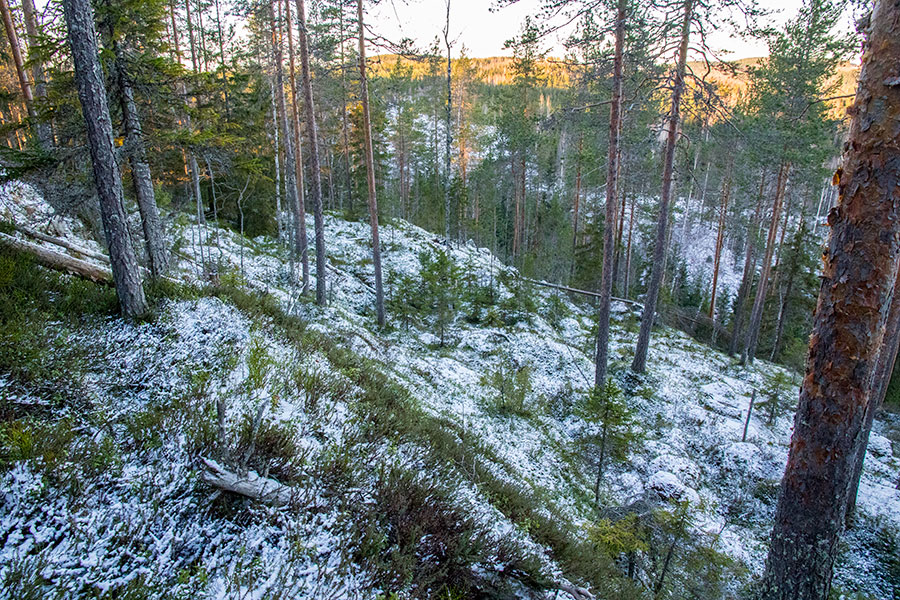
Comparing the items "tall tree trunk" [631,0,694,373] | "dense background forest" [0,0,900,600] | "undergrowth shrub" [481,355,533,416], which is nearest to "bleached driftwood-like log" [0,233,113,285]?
"dense background forest" [0,0,900,600]

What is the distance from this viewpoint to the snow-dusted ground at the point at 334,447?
2.55 m

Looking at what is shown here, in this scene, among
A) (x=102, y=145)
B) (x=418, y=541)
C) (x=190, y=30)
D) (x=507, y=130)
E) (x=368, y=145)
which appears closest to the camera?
(x=418, y=541)

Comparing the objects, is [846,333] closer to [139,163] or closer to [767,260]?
[139,163]

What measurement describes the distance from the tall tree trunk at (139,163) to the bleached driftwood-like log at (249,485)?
5244 mm

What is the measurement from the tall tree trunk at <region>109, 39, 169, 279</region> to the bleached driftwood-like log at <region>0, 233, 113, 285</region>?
748mm

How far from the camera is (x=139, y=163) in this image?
750 centimetres

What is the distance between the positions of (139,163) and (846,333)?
419 inches

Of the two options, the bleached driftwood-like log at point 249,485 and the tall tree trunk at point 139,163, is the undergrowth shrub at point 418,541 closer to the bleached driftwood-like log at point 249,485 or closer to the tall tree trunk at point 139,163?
the bleached driftwood-like log at point 249,485

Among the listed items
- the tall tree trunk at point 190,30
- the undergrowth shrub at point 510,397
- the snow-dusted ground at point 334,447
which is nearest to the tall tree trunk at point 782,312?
the snow-dusted ground at point 334,447

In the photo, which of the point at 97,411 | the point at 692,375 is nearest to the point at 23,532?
the point at 97,411

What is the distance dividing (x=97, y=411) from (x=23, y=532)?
1.41 metres

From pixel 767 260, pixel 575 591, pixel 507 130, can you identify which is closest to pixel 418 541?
pixel 575 591

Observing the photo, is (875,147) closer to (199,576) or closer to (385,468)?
(385,468)

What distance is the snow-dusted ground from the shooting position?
255cm
